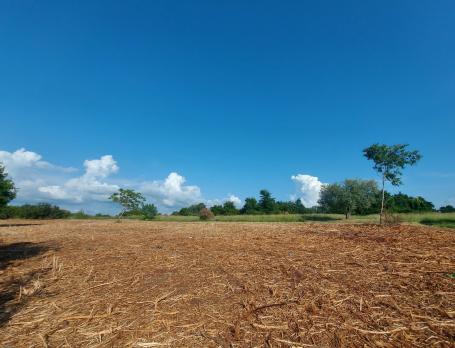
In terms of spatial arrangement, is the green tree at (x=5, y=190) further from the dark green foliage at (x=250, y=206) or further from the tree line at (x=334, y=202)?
the dark green foliage at (x=250, y=206)

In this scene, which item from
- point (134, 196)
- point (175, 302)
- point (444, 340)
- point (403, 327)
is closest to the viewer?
point (444, 340)

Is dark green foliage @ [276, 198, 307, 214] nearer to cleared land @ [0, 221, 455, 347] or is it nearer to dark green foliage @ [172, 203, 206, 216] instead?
dark green foliage @ [172, 203, 206, 216]

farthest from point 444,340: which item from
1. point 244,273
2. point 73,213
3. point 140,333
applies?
point 73,213

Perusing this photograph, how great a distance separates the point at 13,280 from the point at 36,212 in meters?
44.9

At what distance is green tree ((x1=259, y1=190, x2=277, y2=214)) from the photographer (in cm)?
7519

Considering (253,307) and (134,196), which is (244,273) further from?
(134,196)

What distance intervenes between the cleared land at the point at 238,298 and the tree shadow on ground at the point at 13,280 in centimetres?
2

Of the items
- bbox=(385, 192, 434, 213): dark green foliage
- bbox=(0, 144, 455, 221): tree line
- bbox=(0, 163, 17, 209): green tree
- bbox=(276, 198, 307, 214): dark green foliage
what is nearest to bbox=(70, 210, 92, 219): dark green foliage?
bbox=(0, 144, 455, 221): tree line

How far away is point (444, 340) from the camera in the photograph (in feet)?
8.77

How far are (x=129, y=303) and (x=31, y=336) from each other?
3.72 feet

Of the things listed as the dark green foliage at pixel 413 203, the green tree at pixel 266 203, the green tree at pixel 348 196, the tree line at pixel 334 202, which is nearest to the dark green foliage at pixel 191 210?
the tree line at pixel 334 202

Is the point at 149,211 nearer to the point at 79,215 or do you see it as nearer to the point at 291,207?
the point at 79,215

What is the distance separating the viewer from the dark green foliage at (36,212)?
40609 millimetres

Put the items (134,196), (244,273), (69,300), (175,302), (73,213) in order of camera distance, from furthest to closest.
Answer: (73,213) < (134,196) < (244,273) < (69,300) < (175,302)
